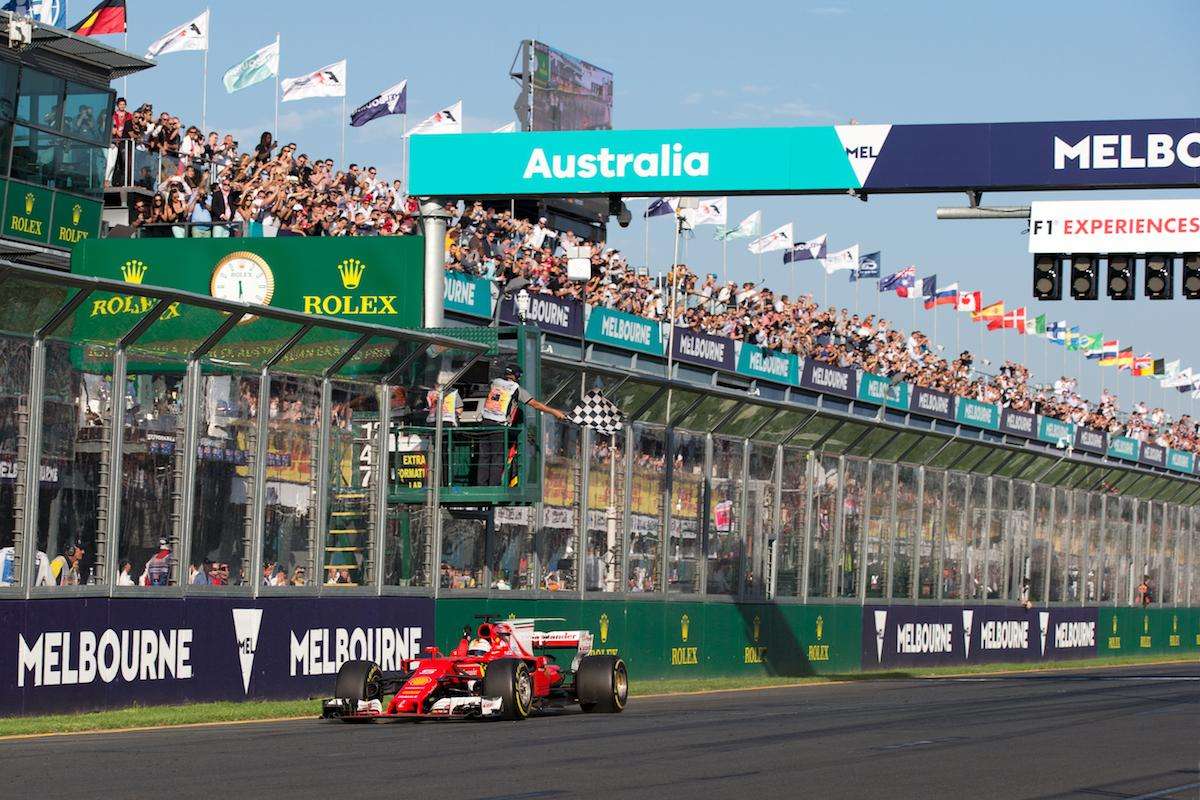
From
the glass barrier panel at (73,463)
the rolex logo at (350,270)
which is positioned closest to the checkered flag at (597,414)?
the rolex logo at (350,270)

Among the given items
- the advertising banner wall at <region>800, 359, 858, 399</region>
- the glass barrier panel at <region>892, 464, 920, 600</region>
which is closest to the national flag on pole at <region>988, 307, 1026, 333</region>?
the advertising banner wall at <region>800, 359, 858, 399</region>

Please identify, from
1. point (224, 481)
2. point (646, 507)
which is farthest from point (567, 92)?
point (224, 481)

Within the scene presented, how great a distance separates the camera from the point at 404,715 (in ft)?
57.8

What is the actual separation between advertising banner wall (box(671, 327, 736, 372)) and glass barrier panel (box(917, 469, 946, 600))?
6029 millimetres

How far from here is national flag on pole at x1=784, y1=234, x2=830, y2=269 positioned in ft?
174

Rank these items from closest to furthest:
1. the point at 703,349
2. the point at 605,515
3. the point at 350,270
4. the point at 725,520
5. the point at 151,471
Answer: the point at 151,471 → the point at 350,270 → the point at 605,515 → the point at 725,520 → the point at 703,349

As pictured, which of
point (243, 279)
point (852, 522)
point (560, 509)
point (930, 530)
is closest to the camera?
point (243, 279)

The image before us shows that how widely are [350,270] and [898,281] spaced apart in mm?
35395

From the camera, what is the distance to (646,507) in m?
26.9

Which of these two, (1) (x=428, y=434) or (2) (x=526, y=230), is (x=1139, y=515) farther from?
(1) (x=428, y=434)

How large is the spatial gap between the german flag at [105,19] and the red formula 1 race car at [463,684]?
13.3 metres

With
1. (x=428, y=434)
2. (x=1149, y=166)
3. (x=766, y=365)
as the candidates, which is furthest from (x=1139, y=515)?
(x=428, y=434)

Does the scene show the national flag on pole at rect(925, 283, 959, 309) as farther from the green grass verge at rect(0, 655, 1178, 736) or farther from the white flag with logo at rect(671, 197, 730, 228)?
the green grass verge at rect(0, 655, 1178, 736)

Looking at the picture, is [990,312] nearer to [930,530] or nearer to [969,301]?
[969,301]
